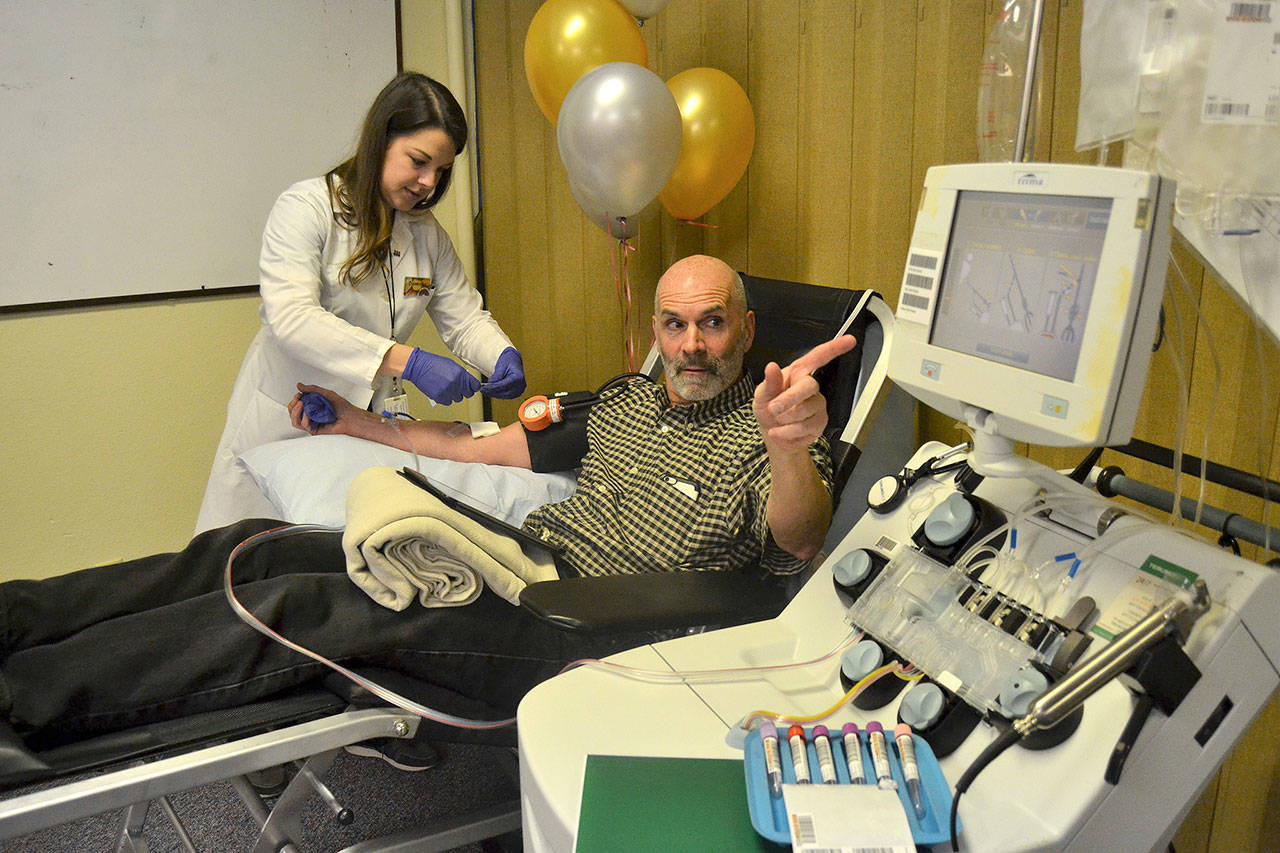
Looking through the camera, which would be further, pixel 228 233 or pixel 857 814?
pixel 228 233

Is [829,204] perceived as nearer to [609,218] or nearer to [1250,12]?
[609,218]

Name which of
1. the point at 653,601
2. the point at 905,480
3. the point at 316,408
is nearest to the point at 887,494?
the point at 905,480

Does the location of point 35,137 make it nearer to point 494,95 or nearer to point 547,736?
point 494,95

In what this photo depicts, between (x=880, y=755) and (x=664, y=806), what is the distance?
219mm

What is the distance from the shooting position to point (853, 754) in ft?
3.07

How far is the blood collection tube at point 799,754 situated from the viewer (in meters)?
0.91

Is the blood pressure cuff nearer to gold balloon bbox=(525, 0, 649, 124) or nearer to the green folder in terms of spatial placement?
gold balloon bbox=(525, 0, 649, 124)

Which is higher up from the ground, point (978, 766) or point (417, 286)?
point (417, 286)

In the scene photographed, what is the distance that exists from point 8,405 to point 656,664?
2.41 metres

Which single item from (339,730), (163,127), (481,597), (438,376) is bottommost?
(339,730)

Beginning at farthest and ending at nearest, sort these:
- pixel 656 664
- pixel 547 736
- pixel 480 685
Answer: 1. pixel 480 685
2. pixel 656 664
3. pixel 547 736

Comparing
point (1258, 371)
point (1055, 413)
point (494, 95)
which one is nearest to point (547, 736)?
point (1055, 413)

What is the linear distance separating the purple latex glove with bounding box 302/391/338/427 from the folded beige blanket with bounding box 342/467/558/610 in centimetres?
63

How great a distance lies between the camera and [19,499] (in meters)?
2.75
